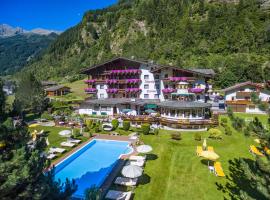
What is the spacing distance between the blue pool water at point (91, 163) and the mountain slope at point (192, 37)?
48765 mm

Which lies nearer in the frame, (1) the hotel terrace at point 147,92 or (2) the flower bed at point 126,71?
(1) the hotel terrace at point 147,92

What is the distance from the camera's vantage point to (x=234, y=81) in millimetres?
71188

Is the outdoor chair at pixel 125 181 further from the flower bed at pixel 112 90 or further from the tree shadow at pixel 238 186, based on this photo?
the flower bed at pixel 112 90

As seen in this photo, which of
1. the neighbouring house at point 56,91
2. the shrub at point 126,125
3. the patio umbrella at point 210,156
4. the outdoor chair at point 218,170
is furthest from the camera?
the neighbouring house at point 56,91

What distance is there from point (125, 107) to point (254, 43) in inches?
2722

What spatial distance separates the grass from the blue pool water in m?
4.42

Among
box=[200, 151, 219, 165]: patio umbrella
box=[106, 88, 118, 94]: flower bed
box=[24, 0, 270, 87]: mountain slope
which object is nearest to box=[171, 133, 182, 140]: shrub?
box=[200, 151, 219, 165]: patio umbrella

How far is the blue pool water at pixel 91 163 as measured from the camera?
22.3 meters

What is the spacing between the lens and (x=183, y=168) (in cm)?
2352

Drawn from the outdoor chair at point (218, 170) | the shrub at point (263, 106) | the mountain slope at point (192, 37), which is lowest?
the outdoor chair at point (218, 170)

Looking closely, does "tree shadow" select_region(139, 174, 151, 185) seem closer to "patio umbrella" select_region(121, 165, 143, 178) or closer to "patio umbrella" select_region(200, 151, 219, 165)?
"patio umbrella" select_region(121, 165, 143, 178)

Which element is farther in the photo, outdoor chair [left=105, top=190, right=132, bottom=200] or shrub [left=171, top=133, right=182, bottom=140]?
shrub [left=171, top=133, right=182, bottom=140]

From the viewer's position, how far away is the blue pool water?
22328mm

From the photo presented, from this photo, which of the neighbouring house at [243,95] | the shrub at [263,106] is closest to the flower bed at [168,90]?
the neighbouring house at [243,95]
